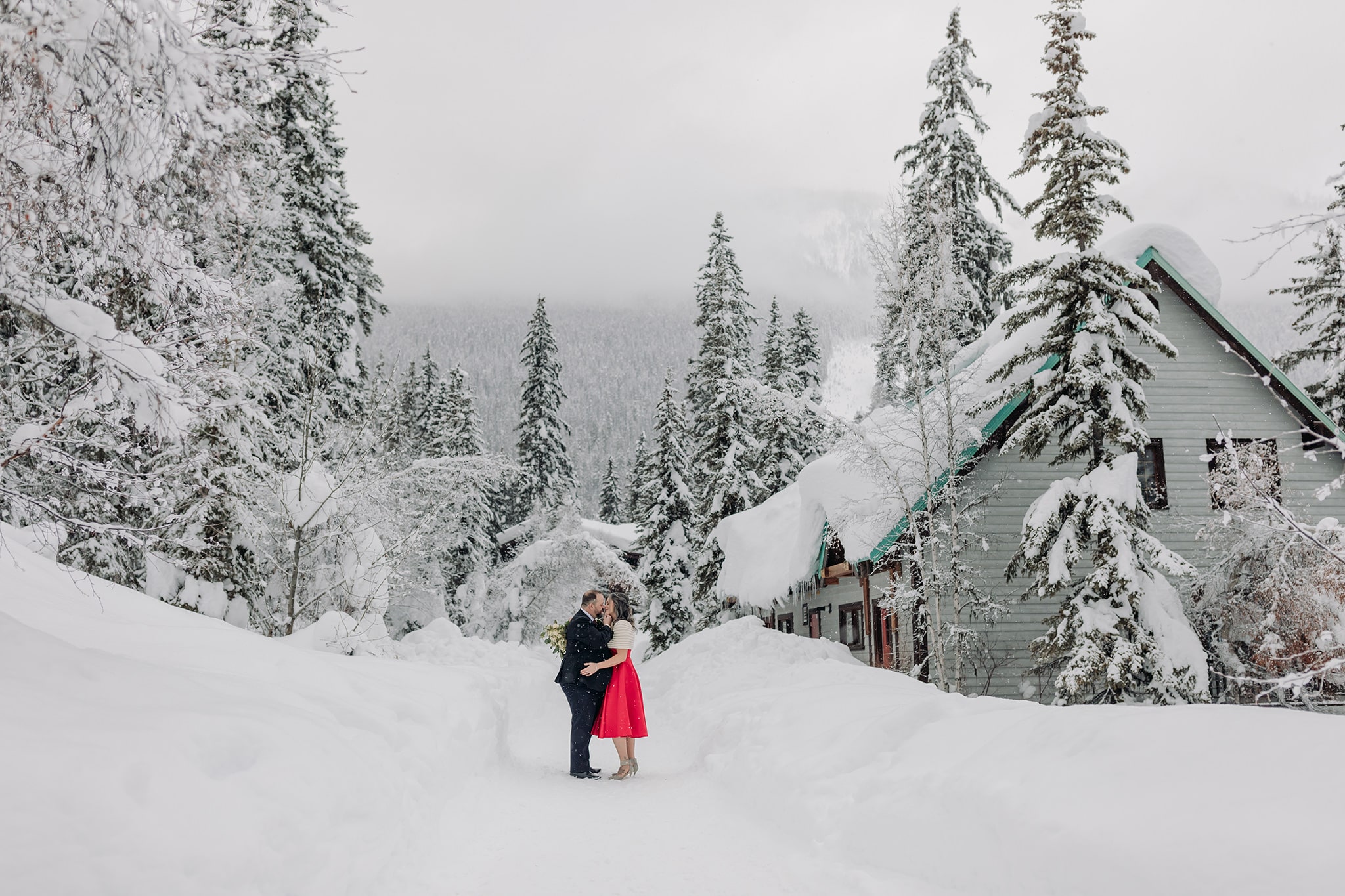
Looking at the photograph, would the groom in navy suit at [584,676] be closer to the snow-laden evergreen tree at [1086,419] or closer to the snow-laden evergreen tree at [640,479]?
the snow-laden evergreen tree at [1086,419]

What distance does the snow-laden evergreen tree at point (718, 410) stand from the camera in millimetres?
29438

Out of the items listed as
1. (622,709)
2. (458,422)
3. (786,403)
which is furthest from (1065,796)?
(458,422)

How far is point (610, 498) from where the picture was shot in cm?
7481

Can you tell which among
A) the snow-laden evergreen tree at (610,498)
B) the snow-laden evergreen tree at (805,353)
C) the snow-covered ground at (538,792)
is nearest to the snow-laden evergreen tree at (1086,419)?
the snow-covered ground at (538,792)

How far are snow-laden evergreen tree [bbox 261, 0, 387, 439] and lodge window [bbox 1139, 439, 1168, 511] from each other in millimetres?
17640

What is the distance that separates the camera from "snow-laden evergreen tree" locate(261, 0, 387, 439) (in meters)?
20.6

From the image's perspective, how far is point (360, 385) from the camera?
82.8 ft

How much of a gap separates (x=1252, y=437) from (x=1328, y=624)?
701 centimetres

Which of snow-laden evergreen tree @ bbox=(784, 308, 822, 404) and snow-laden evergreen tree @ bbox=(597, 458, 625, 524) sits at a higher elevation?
snow-laden evergreen tree @ bbox=(784, 308, 822, 404)

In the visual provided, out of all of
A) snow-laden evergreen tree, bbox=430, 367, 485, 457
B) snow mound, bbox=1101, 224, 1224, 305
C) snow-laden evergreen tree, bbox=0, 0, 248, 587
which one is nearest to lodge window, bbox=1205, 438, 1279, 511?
snow mound, bbox=1101, 224, 1224, 305

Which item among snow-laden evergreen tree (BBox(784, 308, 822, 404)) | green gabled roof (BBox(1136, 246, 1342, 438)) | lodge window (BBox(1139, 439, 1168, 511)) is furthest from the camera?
snow-laden evergreen tree (BBox(784, 308, 822, 404))

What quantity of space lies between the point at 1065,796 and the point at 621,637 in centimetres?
576

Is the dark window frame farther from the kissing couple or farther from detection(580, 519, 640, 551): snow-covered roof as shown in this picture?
detection(580, 519, 640, 551): snow-covered roof

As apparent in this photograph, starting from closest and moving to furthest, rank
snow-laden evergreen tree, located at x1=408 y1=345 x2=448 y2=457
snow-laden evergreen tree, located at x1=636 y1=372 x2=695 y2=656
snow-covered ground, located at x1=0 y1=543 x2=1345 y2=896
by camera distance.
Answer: snow-covered ground, located at x1=0 y1=543 x2=1345 y2=896, snow-laden evergreen tree, located at x1=636 y1=372 x2=695 y2=656, snow-laden evergreen tree, located at x1=408 y1=345 x2=448 y2=457
